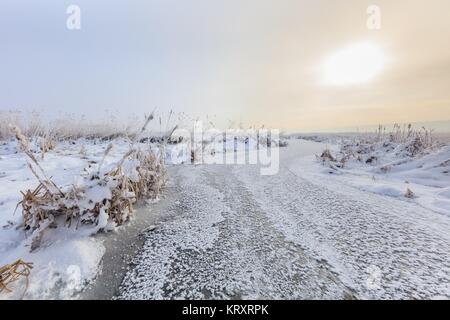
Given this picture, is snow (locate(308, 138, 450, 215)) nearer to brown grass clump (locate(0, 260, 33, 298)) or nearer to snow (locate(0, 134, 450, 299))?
snow (locate(0, 134, 450, 299))

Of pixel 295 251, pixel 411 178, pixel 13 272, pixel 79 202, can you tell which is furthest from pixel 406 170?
pixel 13 272

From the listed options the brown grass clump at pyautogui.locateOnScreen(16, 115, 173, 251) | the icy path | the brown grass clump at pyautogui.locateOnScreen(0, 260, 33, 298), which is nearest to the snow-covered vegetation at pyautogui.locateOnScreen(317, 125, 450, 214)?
the icy path

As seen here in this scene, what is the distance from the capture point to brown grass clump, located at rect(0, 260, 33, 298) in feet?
4.27

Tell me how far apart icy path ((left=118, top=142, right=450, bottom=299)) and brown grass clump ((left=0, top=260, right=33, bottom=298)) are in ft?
1.83

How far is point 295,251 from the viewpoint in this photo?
5.55 feet

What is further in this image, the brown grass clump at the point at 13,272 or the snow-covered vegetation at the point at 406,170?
the snow-covered vegetation at the point at 406,170

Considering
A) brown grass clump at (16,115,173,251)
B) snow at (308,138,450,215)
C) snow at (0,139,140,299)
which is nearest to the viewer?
snow at (0,139,140,299)

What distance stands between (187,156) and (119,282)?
209 inches

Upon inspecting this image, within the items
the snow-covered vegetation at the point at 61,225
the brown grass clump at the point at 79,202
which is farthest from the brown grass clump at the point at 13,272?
the brown grass clump at the point at 79,202

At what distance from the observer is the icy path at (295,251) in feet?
4.30

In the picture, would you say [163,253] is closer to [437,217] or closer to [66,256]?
[66,256]

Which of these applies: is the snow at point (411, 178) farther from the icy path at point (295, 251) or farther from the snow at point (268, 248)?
the icy path at point (295, 251)

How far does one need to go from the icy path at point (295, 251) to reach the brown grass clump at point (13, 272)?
56 centimetres

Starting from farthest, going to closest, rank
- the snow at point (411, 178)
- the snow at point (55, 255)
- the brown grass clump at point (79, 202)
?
1. the snow at point (411, 178)
2. the brown grass clump at point (79, 202)
3. the snow at point (55, 255)
